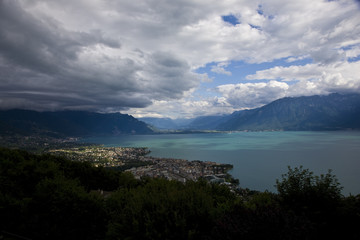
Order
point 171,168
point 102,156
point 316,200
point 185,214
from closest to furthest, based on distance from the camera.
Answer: point 185,214
point 316,200
point 171,168
point 102,156

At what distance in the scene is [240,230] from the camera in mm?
4773

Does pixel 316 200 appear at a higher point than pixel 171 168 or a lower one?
higher

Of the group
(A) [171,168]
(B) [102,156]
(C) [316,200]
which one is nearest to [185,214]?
(C) [316,200]

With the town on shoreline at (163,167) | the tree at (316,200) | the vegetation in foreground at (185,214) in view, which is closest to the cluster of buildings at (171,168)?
the town on shoreline at (163,167)

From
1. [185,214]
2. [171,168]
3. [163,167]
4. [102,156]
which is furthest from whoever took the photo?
[102,156]

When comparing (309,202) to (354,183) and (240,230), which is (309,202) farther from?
(354,183)

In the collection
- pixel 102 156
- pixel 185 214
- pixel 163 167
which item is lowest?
pixel 102 156

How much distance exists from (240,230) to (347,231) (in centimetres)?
413

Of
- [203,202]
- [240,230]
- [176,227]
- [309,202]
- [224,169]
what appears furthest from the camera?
[224,169]

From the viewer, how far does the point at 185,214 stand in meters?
6.24

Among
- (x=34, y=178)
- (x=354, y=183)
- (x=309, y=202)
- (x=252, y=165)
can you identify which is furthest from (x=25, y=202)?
(x=252, y=165)

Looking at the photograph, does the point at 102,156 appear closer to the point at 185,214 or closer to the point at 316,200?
the point at 185,214

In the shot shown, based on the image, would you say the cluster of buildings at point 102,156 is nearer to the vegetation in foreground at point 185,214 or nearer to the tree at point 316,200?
the vegetation in foreground at point 185,214

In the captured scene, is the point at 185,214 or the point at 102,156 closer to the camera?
the point at 185,214
